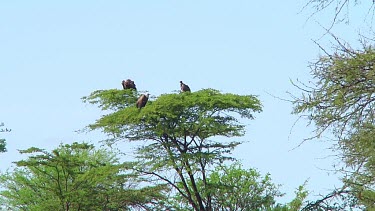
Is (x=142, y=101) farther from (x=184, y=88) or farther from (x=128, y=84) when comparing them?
(x=184, y=88)

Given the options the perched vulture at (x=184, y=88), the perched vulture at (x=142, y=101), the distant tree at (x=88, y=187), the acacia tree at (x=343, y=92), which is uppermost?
the perched vulture at (x=184, y=88)

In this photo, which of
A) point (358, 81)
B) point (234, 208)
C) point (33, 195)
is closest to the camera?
point (358, 81)

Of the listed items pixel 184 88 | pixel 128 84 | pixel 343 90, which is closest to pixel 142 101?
pixel 128 84

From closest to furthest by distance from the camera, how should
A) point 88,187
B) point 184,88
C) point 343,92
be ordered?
point 343,92, point 88,187, point 184,88

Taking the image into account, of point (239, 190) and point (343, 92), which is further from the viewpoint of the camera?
point (239, 190)

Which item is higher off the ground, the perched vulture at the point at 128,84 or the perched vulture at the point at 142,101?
the perched vulture at the point at 128,84

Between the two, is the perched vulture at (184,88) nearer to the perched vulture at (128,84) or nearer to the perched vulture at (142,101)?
the perched vulture at (128,84)

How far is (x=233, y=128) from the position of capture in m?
28.6

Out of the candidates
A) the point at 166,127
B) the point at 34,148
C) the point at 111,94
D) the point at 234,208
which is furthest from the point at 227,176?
the point at 34,148

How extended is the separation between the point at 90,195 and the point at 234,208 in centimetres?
578

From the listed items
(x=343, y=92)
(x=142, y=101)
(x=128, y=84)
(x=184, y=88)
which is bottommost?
(x=343, y=92)

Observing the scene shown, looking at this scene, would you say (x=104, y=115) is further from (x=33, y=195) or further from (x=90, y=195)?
(x=33, y=195)

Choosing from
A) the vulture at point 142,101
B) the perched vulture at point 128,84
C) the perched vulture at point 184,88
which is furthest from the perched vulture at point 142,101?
the perched vulture at point 184,88

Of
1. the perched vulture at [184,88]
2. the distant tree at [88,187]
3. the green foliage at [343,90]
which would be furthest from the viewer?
the perched vulture at [184,88]
